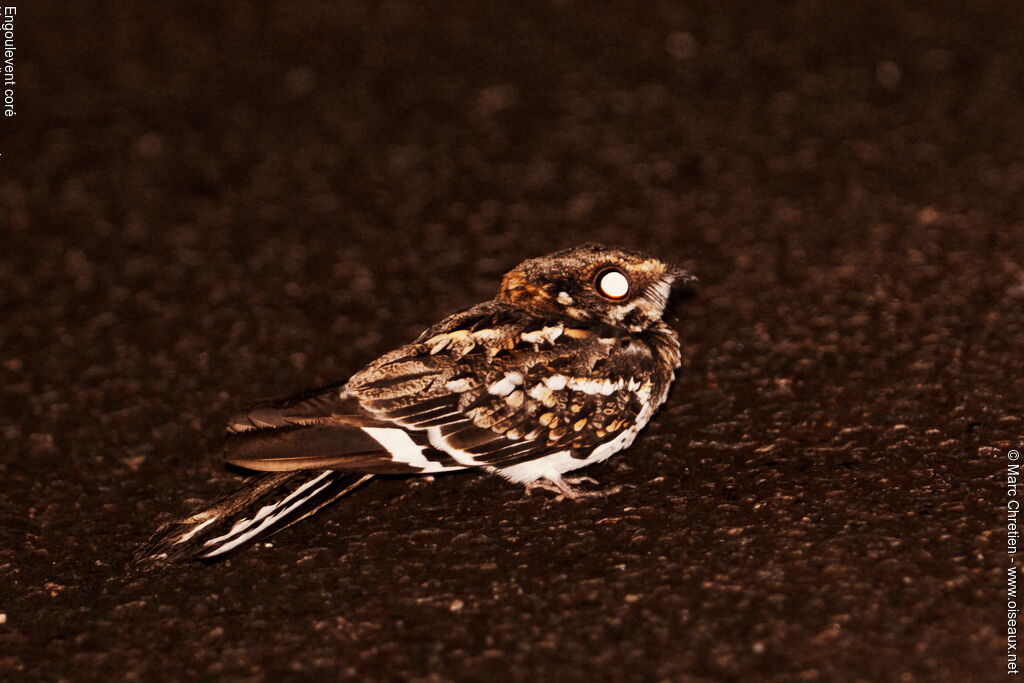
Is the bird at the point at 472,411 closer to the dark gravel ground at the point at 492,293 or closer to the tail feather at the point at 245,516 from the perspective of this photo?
the tail feather at the point at 245,516

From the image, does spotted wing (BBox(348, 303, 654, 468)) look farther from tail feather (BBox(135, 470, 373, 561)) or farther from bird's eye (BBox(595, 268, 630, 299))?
tail feather (BBox(135, 470, 373, 561))

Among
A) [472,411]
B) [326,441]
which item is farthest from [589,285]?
[326,441]

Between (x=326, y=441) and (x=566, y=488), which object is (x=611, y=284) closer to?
(x=566, y=488)

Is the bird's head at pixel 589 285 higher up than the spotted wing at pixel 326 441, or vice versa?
the bird's head at pixel 589 285

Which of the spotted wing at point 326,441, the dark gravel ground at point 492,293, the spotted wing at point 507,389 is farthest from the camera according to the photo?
the spotted wing at point 507,389

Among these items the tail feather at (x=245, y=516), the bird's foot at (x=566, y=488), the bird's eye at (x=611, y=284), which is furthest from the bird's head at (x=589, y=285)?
the tail feather at (x=245, y=516)

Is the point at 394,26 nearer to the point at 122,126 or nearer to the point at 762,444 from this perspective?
the point at 122,126

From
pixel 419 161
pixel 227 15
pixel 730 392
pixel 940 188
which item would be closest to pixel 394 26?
pixel 227 15
